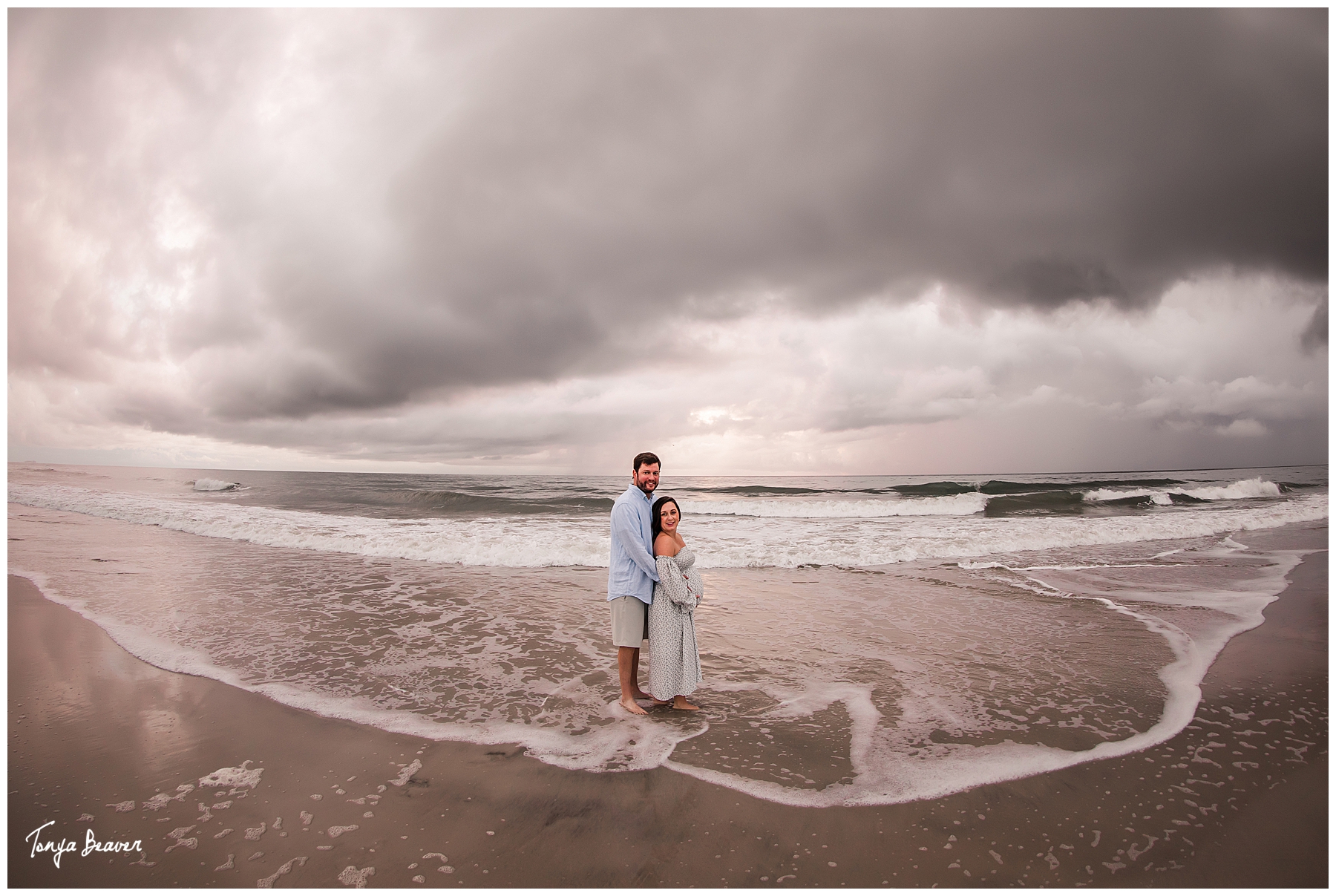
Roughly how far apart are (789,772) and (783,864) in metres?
0.86

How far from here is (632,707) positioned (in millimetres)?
4645

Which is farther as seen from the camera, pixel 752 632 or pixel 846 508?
pixel 846 508

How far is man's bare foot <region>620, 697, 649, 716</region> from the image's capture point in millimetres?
4625

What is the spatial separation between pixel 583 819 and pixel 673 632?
168cm

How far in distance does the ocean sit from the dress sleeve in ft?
3.36

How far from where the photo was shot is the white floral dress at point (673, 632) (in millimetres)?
4539

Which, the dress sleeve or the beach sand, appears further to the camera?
the dress sleeve

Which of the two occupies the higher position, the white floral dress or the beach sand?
the white floral dress

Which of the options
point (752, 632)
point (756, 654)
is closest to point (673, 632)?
point (756, 654)

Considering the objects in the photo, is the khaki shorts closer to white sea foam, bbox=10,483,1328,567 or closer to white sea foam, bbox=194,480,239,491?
white sea foam, bbox=10,483,1328,567

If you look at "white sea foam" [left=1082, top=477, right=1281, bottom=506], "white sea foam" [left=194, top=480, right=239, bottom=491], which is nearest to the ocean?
"white sea foam" [left=1082, top=477, right=1281, bottom=506]
